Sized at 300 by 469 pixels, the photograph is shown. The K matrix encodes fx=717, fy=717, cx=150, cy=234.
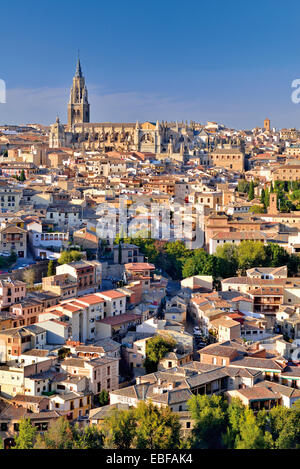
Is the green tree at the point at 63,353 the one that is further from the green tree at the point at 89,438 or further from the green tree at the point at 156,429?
the green tree at the point at 156,429

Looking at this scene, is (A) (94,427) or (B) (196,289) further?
(B) (196,289)

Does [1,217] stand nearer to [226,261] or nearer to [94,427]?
[226,261]

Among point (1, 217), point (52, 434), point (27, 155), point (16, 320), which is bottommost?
point (52, 434)

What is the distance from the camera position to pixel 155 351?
39.5 feet

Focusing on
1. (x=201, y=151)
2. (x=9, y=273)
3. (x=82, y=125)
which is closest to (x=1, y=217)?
(x=9, y=273)

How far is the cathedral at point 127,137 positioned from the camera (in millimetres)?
37156

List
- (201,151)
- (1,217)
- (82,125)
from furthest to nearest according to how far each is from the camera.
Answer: (82,125), (201,151), (1,217)

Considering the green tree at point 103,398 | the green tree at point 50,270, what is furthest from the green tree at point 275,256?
the green tree at point 103,398

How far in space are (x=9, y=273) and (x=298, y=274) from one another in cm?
→ 735

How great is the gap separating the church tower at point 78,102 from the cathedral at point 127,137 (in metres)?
3.71

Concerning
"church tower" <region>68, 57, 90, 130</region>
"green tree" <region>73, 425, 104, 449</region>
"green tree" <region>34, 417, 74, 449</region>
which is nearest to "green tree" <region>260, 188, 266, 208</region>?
"green tree" <region>73, 425, 104, 449</region>

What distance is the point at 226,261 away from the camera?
1731 cm

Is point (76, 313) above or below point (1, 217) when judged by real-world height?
below

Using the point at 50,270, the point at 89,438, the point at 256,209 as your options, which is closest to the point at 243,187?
the point at 256,209
